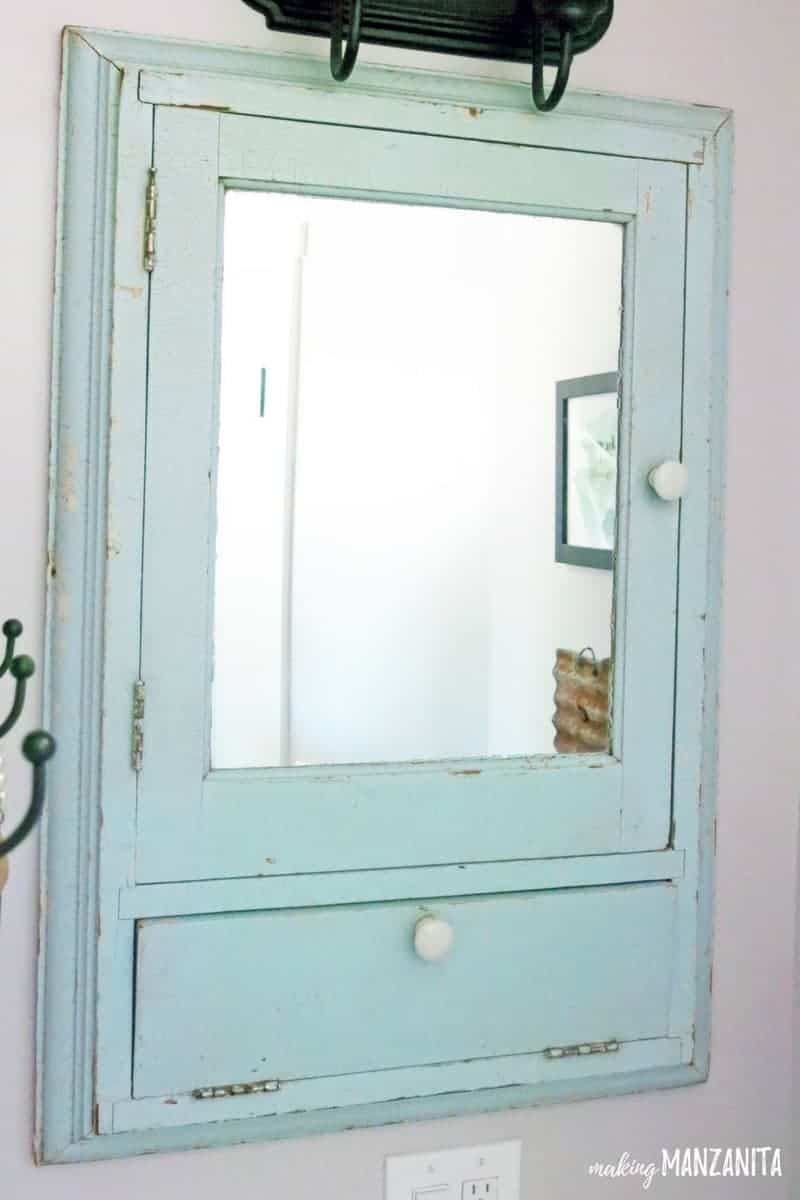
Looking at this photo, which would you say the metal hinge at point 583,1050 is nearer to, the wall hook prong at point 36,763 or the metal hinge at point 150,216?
the wall hook prong at point 36,763

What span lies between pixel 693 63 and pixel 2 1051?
1.09m

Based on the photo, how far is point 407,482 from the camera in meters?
1.10

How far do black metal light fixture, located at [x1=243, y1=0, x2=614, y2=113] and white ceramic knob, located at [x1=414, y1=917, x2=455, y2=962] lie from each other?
72 cm

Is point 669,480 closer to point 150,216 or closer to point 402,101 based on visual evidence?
point 402,101

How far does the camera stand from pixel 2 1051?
1018 millimetres

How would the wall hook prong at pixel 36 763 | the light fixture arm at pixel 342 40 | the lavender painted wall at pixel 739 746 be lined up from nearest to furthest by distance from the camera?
1. the wall hook prong at pixel 36 763
2. the light fixture arm at pixel 342 40
3. the lavender painted wall at pixel 739 746

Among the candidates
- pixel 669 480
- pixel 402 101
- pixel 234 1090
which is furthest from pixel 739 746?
pixel 402 101

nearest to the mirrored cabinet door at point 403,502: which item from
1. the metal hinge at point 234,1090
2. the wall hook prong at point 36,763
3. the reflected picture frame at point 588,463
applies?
the reflected picture frame at point 588,463

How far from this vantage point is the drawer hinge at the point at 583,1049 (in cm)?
113

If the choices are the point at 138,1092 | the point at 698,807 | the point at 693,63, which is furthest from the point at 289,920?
the point at 693,63

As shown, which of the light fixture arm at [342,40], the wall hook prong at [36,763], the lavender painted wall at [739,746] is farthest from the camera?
the lavender painted wall at [739,746]

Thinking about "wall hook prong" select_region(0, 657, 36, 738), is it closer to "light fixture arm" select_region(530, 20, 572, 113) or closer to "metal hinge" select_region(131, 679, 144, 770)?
"metal hinge" select_region(131, 679, 144, 770)

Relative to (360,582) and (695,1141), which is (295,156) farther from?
(695,1141)

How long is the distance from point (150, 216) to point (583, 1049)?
2.76 feet
